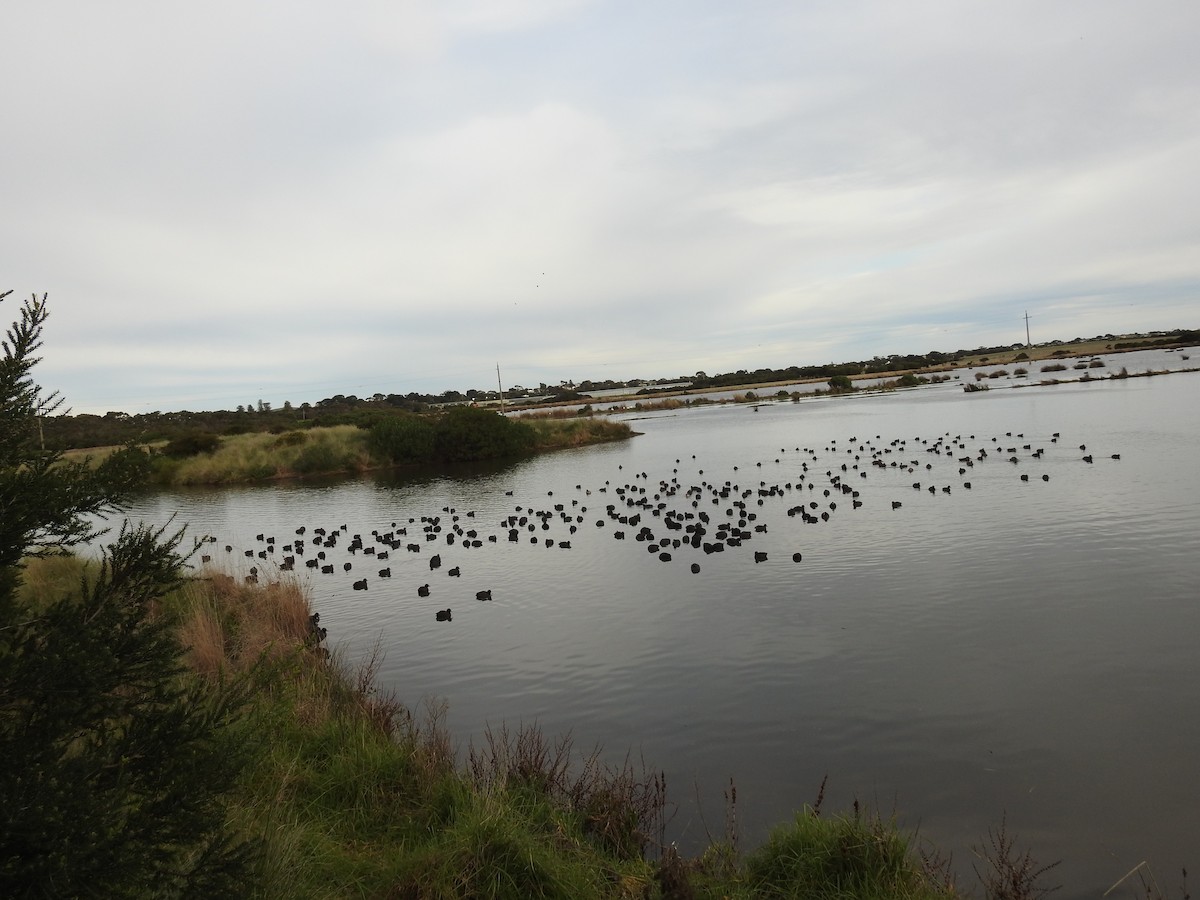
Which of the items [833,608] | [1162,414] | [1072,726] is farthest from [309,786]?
[1162,414]

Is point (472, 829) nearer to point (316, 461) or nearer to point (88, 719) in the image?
point (88, 719)

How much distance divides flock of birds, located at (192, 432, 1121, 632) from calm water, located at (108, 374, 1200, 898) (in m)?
0.24

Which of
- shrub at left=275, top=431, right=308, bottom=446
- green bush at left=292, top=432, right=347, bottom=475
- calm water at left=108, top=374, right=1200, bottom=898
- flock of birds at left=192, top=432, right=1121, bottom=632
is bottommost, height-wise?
calm water at left=108, top=374, right=1200, bottom=898

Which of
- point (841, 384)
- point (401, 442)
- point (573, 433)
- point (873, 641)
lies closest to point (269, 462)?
point (401, 442)

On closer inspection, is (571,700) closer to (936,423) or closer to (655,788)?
(655,788)

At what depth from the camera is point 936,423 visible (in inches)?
1797

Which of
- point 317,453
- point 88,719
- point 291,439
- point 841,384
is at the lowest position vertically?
point 88,719

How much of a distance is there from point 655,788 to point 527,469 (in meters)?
35.8

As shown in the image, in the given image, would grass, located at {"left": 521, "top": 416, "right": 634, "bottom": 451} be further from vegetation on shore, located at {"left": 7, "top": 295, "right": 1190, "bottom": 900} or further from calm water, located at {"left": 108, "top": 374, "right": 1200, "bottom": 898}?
vegetation on shore, located at {"left": 7, "top": 295, "right": 1190, "bottom": 900}

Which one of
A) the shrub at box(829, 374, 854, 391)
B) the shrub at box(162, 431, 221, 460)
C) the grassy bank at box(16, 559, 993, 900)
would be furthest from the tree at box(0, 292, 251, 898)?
the shrub at box(829, 374, 854, 391)

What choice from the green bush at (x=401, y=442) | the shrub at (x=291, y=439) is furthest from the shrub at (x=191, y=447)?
the green bush at (x=401, y=442)

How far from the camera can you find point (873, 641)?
1151 centimetres

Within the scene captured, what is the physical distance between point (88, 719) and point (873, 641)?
10.5m

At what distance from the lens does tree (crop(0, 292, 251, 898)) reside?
2.87m
